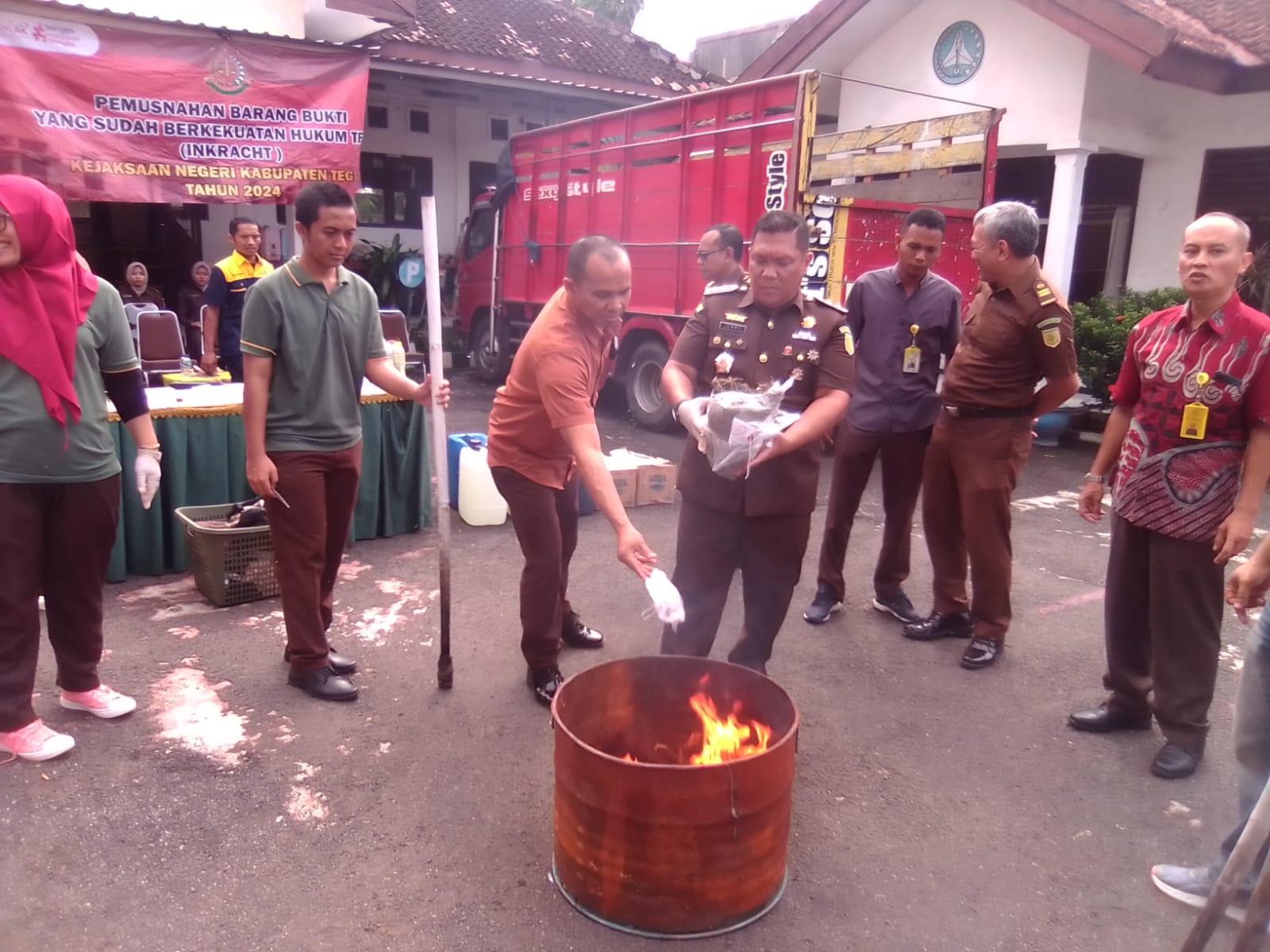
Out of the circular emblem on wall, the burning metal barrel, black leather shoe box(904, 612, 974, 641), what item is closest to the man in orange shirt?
the burning metal barrel

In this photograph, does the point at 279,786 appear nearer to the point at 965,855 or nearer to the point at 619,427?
the point at 965,855

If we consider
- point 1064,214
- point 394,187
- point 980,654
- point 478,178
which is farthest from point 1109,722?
point 478,178

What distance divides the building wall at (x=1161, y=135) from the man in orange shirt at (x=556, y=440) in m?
8.38

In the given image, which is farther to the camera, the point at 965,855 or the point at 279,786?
the point at 279,786

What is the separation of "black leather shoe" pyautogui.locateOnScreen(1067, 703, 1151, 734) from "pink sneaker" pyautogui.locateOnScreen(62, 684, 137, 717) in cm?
356

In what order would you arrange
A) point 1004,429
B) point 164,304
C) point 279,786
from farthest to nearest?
point 164,304 → point 1004,429 → point 279,786

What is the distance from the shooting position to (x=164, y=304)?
11.7 meters

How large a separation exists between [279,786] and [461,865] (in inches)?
29.7

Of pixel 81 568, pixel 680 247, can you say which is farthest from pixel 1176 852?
pixel 680 247

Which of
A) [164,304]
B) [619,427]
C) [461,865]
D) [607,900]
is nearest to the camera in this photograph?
[607,900]

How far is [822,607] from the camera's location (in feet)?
15.1

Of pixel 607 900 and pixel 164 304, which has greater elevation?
pixel 164 304

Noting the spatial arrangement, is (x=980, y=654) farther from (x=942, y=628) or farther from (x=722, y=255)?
(x=722, y=255)

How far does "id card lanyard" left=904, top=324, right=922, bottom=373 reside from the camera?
4.33 metres
